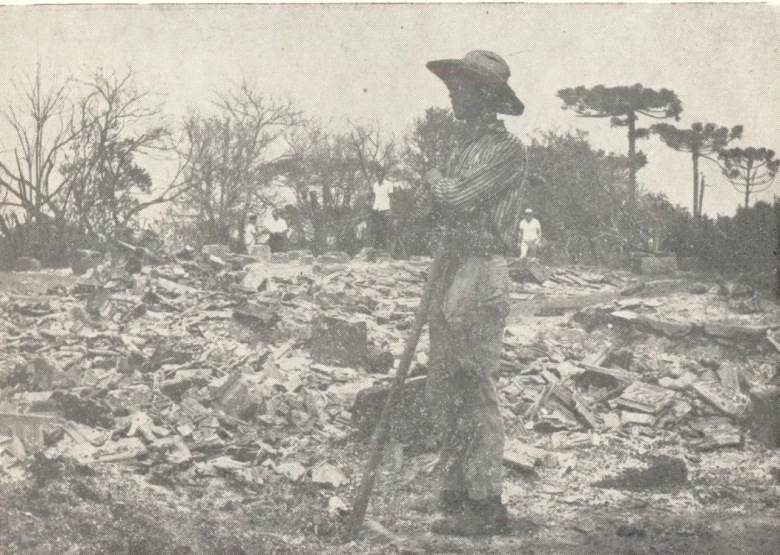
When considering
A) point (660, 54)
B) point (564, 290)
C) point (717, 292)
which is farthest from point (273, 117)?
point (717, 292)

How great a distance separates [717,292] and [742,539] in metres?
2.29

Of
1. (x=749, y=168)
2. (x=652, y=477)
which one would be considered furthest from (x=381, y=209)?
(x=652, y=477)

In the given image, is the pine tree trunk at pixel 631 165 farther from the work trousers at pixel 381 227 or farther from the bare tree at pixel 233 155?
the bare tree at pixel 233 155

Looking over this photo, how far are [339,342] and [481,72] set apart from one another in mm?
2579

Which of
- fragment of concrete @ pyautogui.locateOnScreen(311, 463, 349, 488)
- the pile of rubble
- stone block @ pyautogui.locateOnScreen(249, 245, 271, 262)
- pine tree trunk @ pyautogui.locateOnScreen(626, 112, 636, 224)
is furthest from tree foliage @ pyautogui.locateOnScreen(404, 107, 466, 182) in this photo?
fragment of concrete @ pyautogui.locateOnScreen(311, 463, 349, 488)

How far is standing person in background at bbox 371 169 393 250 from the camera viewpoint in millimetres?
5812

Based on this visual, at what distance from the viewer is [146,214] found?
509 cm

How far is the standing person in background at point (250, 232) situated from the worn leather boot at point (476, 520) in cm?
339

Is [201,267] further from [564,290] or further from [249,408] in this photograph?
[564,290]

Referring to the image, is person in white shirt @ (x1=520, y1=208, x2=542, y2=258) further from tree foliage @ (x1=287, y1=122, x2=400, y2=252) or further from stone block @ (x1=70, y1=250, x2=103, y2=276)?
stone block @ (x1=70, y1=250, x2=103, y2=276)

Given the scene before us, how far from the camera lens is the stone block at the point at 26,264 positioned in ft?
15.9

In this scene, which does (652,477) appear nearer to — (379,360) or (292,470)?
(379,360)

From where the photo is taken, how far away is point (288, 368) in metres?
5.09

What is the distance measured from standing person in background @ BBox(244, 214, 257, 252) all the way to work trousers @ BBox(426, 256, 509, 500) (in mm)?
2986
